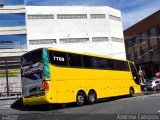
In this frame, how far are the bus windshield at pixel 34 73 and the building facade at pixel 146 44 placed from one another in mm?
43189

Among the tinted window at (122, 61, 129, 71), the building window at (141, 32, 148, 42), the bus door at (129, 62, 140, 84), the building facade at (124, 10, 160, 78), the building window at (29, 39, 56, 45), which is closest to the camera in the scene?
the tinted window at (122, 61, 129, 71)

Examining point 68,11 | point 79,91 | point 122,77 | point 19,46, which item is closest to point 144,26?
point 68,11

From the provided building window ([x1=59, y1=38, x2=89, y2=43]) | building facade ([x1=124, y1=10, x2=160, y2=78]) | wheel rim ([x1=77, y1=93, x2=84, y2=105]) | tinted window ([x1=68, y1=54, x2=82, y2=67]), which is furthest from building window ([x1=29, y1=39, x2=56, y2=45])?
wheel rim ([x1=77, y1=93, x2=84, y2=105])

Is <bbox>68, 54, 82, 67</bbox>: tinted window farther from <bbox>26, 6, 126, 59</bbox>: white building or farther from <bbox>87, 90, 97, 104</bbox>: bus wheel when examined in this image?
<bbox>26, 6, 126, 59</bbox>: white building

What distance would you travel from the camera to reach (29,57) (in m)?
20.5

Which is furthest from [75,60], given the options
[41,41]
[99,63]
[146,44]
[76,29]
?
[146,44]

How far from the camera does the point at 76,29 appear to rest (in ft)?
181

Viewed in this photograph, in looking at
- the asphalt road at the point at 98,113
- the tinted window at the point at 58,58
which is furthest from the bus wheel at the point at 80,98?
the tinted window at the point at 58,58

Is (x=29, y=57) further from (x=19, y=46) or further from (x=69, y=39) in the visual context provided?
(x=69, y=39)

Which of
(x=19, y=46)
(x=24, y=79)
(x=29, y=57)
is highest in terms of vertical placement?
(x=19, y=46)

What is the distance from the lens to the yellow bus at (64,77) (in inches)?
766

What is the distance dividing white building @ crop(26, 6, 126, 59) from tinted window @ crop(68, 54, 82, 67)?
30.1 m

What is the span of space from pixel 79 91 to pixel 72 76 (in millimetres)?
1384

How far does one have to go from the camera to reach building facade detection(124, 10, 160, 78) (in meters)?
63.4
